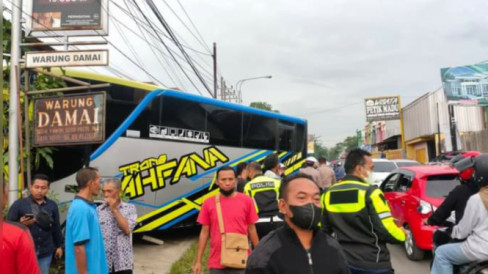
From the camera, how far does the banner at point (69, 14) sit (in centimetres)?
681

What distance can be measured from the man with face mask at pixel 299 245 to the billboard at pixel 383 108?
40.0 m

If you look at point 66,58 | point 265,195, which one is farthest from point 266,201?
point 66,58

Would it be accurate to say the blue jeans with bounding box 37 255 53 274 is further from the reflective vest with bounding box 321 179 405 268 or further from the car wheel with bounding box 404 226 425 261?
the car wheel with bounding box 404 226 425 261

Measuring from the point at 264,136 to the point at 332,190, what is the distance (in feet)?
26.9

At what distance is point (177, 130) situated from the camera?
928 cm

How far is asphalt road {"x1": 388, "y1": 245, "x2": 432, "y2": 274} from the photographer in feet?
21.9

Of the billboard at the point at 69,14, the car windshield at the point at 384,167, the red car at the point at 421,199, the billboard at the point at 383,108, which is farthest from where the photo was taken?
the billboard at the point at 383,108

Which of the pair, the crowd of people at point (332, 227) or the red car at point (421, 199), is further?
the red car at point (421, 199)

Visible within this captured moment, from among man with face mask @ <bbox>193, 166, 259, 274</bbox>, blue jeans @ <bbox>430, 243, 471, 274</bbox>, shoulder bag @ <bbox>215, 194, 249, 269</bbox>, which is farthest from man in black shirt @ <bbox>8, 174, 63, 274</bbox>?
blue jeans @ <bbox>430, 243, 471, 274</bbox>

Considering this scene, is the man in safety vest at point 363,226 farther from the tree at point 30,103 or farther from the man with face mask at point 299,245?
the tree at point 30,103

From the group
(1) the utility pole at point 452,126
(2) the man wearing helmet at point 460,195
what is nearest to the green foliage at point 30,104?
(2) the man wearing helmet at point 460,195

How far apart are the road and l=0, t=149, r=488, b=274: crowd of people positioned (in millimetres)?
2575

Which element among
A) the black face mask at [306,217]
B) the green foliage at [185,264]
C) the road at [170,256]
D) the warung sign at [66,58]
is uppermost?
the warung sign at [66,58]

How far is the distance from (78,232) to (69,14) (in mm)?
4620
